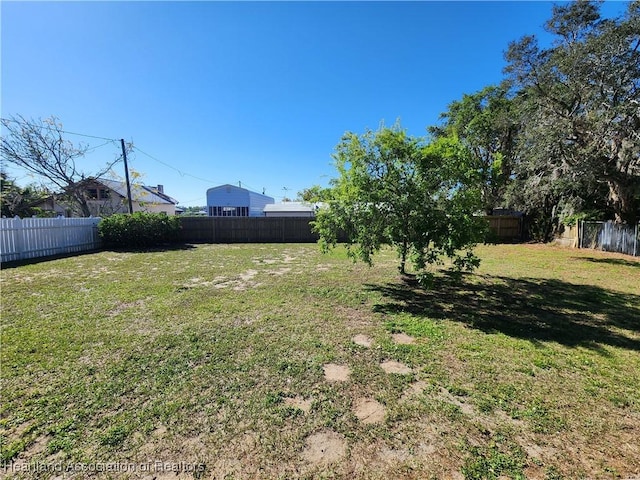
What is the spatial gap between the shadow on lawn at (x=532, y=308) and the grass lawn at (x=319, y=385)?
4cm

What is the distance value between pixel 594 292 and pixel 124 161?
1921 cm

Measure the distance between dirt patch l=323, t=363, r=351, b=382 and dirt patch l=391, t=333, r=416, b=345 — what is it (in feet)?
2.79

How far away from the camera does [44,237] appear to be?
9.48m

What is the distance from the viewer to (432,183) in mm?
4695

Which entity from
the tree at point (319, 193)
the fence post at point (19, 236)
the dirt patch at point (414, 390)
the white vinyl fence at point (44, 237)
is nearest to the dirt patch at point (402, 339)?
the dirt patch at point (414, 390)

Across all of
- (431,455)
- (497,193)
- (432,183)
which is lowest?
(431,455)

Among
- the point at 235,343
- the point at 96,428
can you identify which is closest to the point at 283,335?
the point at 235,343

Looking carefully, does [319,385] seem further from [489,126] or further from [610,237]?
[489,126]

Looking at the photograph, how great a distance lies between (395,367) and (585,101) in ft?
38.0

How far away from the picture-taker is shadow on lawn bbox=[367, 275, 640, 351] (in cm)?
347

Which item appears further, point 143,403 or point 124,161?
point 124,161

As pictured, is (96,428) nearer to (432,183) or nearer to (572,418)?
(572,418)

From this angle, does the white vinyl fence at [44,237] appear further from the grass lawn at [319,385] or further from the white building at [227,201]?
the white building at [227,201]

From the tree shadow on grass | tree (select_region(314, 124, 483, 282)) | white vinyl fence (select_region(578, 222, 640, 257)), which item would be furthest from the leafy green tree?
white vinyl fence (select_region(578, 222, 640, 257))
